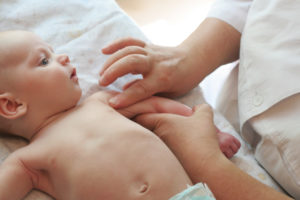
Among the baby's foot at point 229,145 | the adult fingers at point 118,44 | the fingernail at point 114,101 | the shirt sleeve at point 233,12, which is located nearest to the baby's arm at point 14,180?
the fingernail at point 114,101

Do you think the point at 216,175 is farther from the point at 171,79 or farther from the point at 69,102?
the point at 69,102

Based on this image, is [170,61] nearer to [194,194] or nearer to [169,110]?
[169,110]

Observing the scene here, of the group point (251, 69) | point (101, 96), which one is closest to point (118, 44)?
point (101, 96)

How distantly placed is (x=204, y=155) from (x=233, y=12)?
0.50 metres

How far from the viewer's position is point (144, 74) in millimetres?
829

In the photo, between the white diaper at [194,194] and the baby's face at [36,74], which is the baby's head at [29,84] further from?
the white diaper at [194,194]

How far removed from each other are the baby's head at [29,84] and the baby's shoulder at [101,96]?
0.04 meters

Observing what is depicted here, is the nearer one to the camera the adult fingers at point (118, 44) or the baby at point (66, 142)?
the baby at point (66, 142)

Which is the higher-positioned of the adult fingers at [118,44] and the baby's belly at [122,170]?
the adult fingers at [118,44]

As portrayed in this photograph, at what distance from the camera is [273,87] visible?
29.0 inches

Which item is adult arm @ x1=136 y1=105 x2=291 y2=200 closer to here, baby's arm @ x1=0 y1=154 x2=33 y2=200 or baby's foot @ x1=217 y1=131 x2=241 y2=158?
baby's foot @ x1=217 y1=131 x2=241 y2=158

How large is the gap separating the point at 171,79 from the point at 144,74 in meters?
0.08

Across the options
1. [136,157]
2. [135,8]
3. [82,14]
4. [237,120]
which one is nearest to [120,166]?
[136,157]

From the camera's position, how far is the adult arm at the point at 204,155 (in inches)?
26.3
